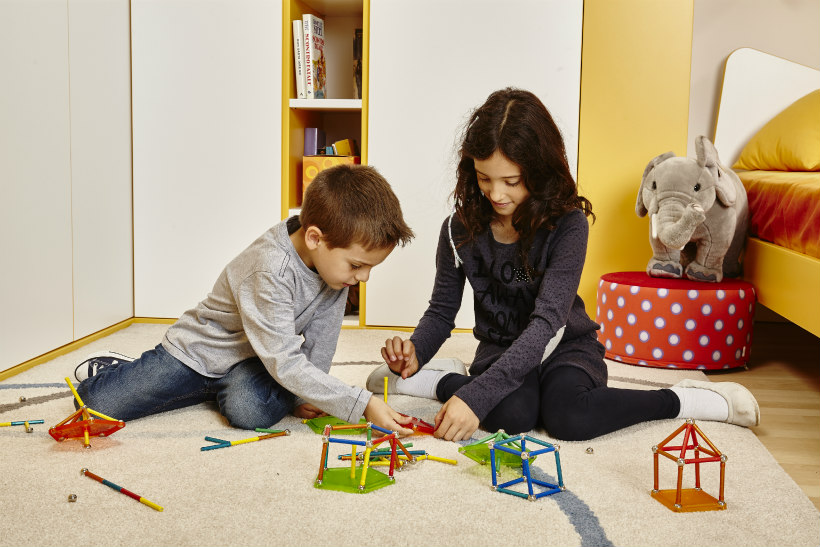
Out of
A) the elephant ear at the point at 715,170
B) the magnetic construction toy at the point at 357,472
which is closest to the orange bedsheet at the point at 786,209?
the elephant ear at the point at 715,170

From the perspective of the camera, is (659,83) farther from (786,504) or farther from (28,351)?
(28,351)

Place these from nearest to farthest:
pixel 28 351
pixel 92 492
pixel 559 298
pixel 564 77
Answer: pixel 92 492, pixel 559 298, pixel 28 351, pixel 564 77

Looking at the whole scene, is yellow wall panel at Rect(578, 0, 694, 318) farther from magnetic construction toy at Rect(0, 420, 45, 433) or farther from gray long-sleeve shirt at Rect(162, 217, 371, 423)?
magnetic construction toy at Rect(0, 420, 45, 433)

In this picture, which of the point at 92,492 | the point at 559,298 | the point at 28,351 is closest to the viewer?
the point at 92,492

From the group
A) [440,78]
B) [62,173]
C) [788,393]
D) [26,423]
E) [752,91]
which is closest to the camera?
[26,423]

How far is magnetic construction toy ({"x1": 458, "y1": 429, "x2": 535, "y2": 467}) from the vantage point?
3.58 feet

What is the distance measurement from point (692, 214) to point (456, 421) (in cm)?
97

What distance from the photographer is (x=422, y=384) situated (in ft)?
4.82

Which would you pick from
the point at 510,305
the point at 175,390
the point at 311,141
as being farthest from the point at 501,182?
the point at 311,141

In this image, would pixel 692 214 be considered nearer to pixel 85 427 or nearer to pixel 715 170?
pixel 715 170

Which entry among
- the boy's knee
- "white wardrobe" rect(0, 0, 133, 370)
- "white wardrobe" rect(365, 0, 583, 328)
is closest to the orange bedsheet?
"white wardrobe" rect(365, 0, 583, 328)

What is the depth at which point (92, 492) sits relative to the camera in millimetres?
987

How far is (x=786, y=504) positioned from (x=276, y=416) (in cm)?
80

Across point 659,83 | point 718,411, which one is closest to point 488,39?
point 659,83
